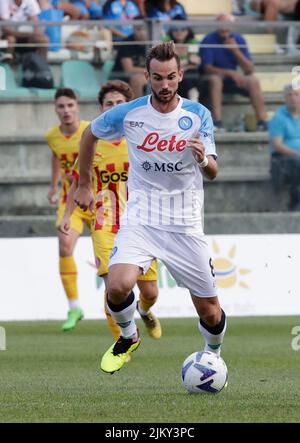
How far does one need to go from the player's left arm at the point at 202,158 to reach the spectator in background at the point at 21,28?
10.1m

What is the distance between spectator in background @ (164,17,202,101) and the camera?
58.6 ft

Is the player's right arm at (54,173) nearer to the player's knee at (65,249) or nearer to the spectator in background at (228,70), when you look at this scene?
the player's knee at (65,249)

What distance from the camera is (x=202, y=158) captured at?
793 cm

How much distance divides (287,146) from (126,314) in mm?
9905

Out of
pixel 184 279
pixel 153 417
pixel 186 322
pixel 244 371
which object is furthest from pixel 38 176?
pixel 153 417

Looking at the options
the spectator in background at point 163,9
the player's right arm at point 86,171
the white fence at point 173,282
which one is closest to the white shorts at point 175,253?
the player's right arm at point 86,171

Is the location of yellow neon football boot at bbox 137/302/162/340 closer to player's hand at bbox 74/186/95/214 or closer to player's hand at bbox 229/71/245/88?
player's hand at bbox 74/186/95/214

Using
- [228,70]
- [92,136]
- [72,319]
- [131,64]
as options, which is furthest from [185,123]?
[228,70]

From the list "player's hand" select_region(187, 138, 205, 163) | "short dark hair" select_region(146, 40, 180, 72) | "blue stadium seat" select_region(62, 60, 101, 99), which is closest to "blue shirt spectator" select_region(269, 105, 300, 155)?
"blue stadium seat" select_region(62, 60, 101, 99)

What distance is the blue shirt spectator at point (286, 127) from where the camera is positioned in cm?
1800

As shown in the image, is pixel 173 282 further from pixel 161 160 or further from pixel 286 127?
pixel 161 160

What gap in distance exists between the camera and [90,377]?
9.59 m

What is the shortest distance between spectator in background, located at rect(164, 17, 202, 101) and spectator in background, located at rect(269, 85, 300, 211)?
4.50 feet

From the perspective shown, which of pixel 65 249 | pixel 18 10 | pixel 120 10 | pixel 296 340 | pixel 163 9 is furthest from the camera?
pixel 120 10
